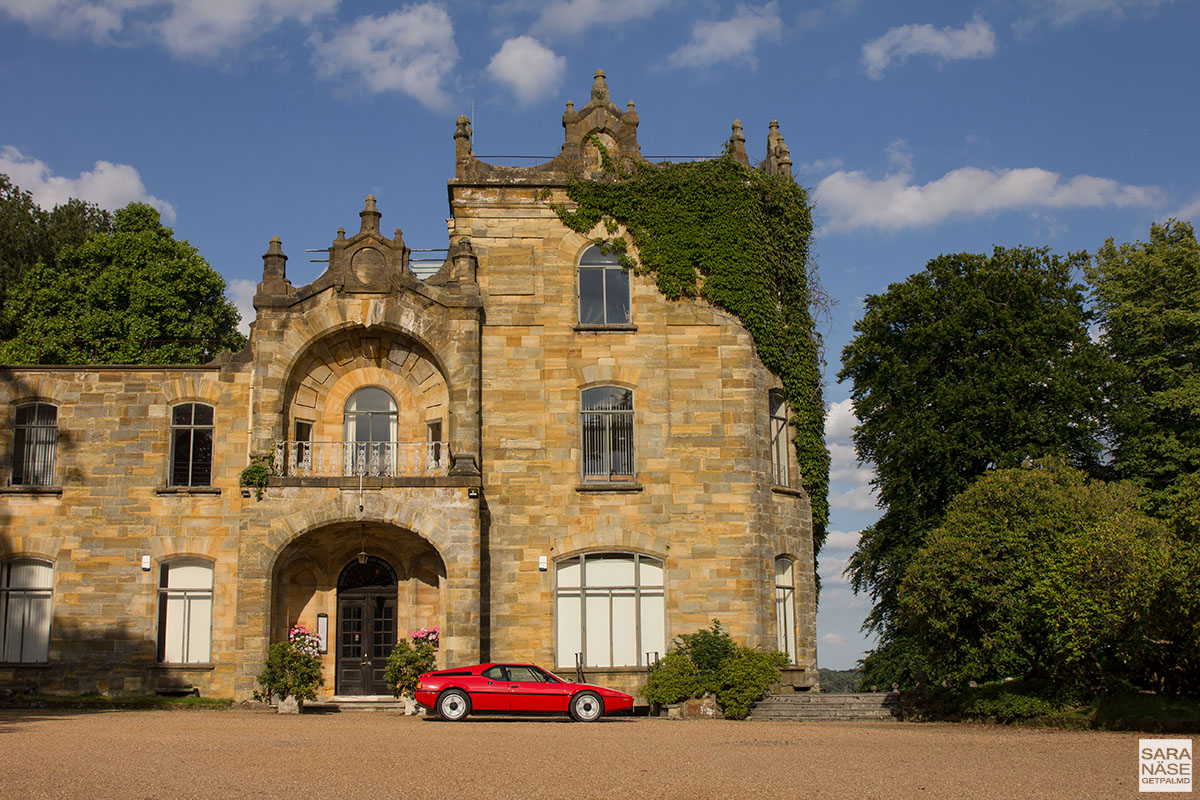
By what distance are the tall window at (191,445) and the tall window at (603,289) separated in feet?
29.0

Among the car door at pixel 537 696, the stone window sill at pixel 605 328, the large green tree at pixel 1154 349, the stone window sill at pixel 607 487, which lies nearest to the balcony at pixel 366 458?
the stone window sill at pixel 607 487

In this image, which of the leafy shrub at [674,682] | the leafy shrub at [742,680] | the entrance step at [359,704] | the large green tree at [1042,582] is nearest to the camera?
the large green tree at [1042,582]

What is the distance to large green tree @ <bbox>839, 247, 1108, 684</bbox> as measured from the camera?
94.2 feet

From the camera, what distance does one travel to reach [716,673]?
23.8m

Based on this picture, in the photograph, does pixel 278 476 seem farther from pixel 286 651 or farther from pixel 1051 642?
pixel 1051 642

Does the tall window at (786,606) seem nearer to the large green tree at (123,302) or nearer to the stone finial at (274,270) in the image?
the stone finial at (274,270)

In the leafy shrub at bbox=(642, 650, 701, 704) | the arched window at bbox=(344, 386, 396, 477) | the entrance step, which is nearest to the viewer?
the leafy shrub at bbox=(642, 650, 701, 704)

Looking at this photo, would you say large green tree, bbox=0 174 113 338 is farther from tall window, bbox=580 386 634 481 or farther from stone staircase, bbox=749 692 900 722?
stone staircase, bbox=749 692 900 722

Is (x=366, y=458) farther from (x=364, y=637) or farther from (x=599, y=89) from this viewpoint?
(x=599, y=89)

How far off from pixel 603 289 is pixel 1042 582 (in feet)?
38.2

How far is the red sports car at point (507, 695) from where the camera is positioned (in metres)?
20.6

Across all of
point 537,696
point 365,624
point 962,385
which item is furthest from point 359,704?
point 962,385

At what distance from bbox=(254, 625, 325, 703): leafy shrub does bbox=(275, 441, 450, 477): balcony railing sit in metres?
3.95

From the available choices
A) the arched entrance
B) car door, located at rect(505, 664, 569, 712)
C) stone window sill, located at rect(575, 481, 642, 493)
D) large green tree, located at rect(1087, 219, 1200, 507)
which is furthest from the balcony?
large green tree, located at rect(1087, 219, 1200, 507)
